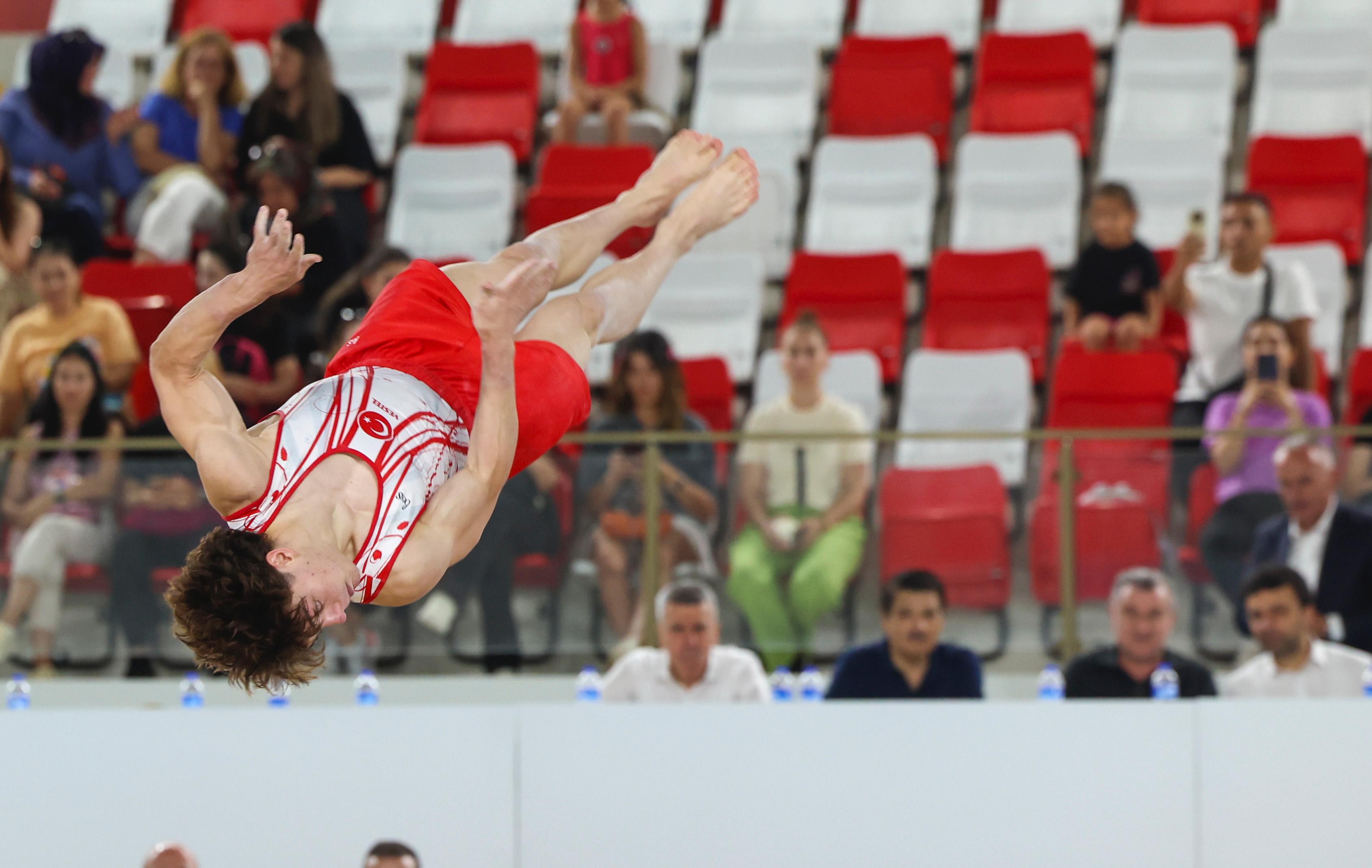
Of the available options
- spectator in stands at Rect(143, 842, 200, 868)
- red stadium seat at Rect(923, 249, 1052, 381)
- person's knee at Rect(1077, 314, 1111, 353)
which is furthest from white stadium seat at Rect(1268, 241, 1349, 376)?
spectator in stands at Rect(143, 842, 200, 868)

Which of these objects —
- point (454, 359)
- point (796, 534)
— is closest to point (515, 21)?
point (796, 534)

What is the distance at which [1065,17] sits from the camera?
8391 mm

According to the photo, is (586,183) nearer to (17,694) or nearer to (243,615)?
(17,694)

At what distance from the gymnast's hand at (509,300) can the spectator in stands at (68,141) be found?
4515 mm

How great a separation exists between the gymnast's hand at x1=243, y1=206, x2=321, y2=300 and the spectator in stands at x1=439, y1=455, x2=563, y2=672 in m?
1.90

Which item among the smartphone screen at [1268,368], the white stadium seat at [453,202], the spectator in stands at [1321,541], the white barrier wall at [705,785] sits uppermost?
the white stadium seat at [453,202]

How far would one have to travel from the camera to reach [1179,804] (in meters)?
4.92

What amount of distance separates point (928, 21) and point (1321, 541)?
13.2 feet

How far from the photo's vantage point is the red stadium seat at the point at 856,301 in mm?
7062

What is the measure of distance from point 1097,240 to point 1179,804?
2388mm

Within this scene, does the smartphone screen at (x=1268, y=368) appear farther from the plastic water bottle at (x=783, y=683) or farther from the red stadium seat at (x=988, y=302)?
the plastic water bottle at (x=783, y=683)

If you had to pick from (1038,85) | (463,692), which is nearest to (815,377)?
(463,692)

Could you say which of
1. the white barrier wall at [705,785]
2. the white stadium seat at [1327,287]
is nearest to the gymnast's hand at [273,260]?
the white barrier wall at [705,785]

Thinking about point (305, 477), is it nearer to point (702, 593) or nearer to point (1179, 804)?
point (702, 593)
